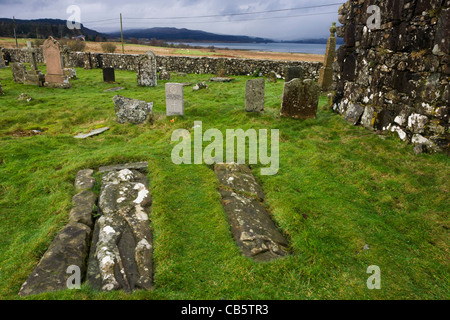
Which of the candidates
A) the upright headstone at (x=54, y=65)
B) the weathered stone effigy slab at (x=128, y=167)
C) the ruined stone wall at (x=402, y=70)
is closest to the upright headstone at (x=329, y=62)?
the ruined stone wall at (x=402, y=70)

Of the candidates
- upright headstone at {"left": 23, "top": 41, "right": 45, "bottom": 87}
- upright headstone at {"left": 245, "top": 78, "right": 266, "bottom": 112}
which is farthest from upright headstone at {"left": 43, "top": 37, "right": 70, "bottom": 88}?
upright headstone at {"left": 245, "top": 78, "right": 266, "bottom": 112}

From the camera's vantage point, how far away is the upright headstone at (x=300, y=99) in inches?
373

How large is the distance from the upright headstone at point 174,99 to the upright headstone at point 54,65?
9.80 m

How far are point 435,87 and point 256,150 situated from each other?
429 centimetres

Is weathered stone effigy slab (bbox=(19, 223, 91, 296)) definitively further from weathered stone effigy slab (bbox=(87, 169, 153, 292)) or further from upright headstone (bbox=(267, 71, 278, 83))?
upright headstone (bbox=(267, 71, 278, 83))

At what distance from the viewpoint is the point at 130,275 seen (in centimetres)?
352

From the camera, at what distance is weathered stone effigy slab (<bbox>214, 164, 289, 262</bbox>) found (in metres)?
3.99

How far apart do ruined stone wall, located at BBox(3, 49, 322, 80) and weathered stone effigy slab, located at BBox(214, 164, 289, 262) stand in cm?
1479

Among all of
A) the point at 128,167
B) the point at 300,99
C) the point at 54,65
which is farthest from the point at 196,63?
the point at 128,167

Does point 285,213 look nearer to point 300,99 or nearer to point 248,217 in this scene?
point 248,217

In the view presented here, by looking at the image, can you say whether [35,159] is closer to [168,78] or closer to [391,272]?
[391,272]

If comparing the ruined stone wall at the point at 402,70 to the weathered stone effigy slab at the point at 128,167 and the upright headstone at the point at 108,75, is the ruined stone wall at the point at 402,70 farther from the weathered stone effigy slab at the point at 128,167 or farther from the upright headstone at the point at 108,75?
the upright headstone at the point at 108,75
